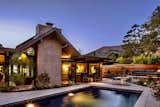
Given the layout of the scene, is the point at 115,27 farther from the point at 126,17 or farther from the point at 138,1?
the point at 138,1

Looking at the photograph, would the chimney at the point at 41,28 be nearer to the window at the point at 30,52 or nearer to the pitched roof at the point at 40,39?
the pitched roof at the point at 40,39

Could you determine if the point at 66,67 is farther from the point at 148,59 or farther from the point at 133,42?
the point at 133,42

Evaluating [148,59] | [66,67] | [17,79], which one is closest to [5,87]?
[17,79]

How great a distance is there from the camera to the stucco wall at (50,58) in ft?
60.4

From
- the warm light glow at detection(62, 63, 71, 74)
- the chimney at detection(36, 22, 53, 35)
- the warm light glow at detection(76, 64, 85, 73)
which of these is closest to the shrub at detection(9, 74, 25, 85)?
the chimney at detection(36, 22, 53, 35)

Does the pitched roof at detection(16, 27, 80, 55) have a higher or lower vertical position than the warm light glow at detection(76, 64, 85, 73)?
higher

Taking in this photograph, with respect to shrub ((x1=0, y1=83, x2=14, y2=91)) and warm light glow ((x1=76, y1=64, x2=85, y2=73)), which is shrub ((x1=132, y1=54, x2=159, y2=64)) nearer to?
warm light glow ((x1=76, y1=64, x2=85, y2=73))

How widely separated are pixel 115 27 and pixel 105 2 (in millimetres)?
27286

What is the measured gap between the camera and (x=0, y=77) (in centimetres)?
1709

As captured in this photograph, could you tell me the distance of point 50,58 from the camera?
19.2 meters

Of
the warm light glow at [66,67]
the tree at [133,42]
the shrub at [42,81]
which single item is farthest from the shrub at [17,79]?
the tree at [133,42]

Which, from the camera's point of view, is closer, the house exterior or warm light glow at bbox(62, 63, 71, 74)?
the house exterior

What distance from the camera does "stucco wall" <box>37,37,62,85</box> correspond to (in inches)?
725

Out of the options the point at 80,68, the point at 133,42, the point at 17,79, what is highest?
the point at 133,42
